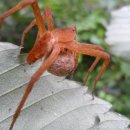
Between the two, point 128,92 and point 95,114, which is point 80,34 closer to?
point 128,92

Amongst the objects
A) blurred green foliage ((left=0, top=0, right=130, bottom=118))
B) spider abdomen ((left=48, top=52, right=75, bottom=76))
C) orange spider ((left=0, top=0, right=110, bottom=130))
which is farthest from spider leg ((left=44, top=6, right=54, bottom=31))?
blurred green foliage ((left=0, top=0, right=130, bottom=118))

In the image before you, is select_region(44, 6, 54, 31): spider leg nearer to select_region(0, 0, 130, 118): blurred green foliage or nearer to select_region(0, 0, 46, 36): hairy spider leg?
select_region(0, 0, 46, 36): hairy spider leg

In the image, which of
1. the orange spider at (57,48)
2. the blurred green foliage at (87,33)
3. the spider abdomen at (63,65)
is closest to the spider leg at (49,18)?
the orange spider at (57,48)

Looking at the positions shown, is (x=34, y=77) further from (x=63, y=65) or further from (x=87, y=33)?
(x=87, y=33)

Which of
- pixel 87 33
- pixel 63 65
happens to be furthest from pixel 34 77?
pixel 87 33

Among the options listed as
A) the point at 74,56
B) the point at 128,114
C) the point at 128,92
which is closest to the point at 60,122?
the point at 74,56

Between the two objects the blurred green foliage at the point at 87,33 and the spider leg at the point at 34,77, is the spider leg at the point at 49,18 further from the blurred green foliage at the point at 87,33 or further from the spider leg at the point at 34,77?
the blurred green foliage at the point at 87,33
